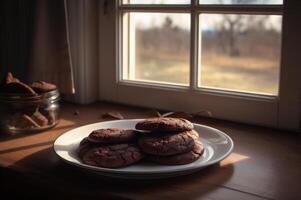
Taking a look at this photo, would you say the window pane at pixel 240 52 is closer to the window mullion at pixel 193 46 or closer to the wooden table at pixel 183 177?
the window mullion at pixel 193 46

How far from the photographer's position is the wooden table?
856 mm

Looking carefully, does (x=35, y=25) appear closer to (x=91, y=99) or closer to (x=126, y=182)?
(x=91, y=99)

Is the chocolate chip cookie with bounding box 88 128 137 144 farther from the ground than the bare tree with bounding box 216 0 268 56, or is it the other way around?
the bare tree with bounding box 216 0 268 56

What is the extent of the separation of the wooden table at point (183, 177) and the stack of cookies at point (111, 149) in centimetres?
4

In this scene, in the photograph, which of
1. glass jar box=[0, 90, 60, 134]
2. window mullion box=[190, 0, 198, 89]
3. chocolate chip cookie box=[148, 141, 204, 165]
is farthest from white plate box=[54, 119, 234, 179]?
window mullion box=[190, 0, 198, 89]

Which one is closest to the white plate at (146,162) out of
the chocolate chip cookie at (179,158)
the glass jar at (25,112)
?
the chocolate chip cookie at (179,158)

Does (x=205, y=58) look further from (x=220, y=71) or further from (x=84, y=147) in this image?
(x=84, y=147)

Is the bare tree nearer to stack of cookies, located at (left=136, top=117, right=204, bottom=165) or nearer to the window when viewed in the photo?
the window

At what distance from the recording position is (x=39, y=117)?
3.99 feet

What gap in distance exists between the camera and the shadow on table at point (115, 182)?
86cm

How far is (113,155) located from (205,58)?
58 centimetres

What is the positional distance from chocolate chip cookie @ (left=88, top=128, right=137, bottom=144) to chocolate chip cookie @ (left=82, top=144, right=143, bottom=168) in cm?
1

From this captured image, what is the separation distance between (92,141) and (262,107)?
510mm

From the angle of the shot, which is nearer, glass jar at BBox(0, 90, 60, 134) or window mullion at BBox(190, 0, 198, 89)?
glass jar at BBox(0, 90, 60, 134)
